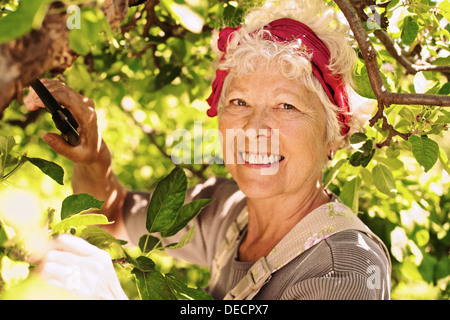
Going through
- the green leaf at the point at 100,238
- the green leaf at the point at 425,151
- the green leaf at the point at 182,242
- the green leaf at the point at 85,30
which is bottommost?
the green leaf at the point at 425,151

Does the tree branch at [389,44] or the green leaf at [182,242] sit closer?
the green leaf at [182,242]

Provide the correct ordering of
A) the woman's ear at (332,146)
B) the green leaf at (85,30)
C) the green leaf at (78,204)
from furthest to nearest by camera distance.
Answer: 1. the woman's ear at (332,146)
2. the green leaf at (78,204)
3. the green leaf at (85,30)

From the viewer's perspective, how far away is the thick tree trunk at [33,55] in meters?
0.62

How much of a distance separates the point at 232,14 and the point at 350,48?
1.93 feet

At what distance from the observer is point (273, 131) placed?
1.65m

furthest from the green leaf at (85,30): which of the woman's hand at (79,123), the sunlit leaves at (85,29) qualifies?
the woman's hand at (79,123)

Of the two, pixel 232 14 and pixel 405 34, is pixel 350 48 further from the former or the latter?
pixel 232 14

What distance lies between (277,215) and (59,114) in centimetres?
94

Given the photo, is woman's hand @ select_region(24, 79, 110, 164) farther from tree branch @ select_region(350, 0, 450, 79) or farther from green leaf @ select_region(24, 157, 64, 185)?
tree branch @ select_region(350, 0, 450, 79)

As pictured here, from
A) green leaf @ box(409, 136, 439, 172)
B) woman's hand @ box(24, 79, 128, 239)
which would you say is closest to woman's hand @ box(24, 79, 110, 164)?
woman's hand @ box(24, 79, 128, 239)

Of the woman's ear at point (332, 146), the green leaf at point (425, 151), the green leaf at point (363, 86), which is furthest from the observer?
the woman's ear at point (332, 146)

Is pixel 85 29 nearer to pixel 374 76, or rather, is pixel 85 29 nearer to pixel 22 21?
pixel 22 21

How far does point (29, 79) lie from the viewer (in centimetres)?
67

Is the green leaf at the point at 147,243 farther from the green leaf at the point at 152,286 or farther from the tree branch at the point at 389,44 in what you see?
the tree branch at the point at 389,44
